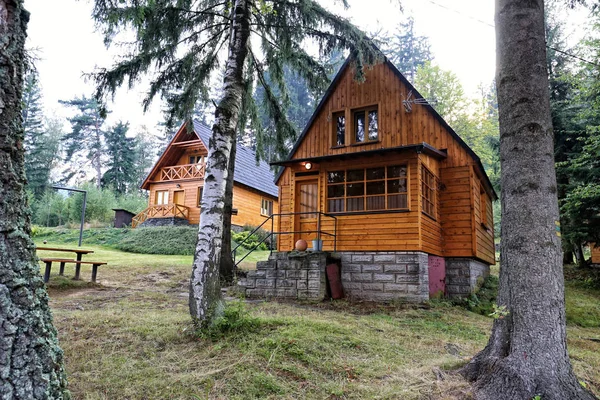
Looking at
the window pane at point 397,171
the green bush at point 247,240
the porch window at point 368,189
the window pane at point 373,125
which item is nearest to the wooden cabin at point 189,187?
the green bush at point 247,240

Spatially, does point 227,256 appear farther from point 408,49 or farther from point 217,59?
point 408,49

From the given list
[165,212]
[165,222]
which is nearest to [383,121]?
[165,222]

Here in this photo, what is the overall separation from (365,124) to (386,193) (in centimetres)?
246

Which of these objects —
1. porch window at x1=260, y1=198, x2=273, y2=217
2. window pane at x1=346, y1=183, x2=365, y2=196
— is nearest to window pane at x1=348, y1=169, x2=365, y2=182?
window pane at x1=346, y1=183, x2=365, y2=196

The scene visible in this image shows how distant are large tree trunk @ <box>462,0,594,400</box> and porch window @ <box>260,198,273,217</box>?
21.4 m

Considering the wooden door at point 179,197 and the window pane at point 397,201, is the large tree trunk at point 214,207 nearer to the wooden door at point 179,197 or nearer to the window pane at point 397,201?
the window pane at point 397,201

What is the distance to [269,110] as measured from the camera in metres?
11.3

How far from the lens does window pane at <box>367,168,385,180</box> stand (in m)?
9.84


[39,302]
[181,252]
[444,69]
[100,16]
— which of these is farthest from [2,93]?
[444,69]

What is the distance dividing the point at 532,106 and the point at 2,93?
12.6 ft

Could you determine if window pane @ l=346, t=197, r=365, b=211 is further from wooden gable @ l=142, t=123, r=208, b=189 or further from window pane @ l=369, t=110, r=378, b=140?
wooden gable @ l=142, t=123, r=208, b=189

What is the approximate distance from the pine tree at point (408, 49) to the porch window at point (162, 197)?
23600mm

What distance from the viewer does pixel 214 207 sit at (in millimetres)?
4871

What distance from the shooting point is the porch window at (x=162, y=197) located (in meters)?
24.2
